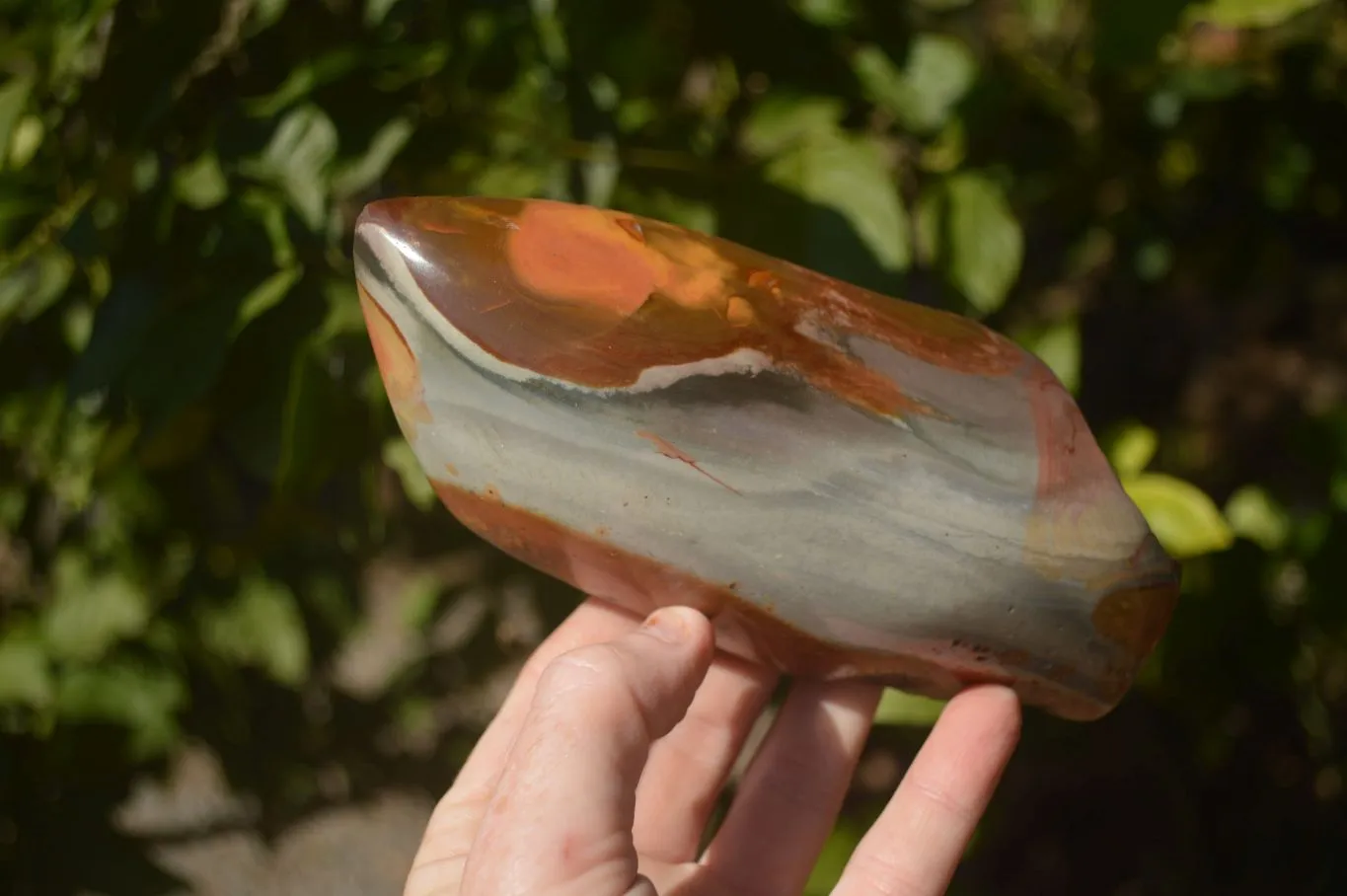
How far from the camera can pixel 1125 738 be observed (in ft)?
3.46

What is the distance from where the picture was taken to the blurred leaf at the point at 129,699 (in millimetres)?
740

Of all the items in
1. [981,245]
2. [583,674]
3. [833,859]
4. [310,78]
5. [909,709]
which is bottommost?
[833,859]

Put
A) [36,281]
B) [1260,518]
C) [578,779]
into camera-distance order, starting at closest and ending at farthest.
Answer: [578,779]
[36,281]
[1260,518]

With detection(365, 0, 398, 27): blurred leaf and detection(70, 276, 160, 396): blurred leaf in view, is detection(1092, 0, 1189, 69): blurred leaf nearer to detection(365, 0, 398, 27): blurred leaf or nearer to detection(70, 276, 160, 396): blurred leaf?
detection(365, 0, 398, 27): blurred leaf

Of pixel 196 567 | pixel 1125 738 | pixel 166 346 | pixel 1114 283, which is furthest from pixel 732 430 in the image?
pixel 1114 283

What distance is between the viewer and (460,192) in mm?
615

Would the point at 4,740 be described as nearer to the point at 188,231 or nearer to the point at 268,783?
the point at 268,783

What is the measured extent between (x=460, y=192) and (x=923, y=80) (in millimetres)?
289

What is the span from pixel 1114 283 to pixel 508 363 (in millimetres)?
927

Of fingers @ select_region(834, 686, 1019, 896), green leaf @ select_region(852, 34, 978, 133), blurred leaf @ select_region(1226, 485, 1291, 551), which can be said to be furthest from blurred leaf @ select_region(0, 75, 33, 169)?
blurred leaf @ select_region(1226, 485, 1291, 551)

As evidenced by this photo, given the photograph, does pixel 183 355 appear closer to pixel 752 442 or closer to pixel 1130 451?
pixel 752 442

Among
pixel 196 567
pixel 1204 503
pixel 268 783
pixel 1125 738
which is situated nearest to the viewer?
pixel 1204 503

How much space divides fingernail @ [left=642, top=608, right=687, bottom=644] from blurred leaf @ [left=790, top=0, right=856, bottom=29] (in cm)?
36

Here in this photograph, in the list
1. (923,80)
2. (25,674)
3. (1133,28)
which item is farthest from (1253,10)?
(25,674)
